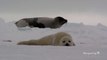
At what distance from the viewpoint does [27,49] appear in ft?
3.39

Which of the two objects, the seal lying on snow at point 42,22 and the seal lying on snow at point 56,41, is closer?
the seal lying on snow at point 56,41

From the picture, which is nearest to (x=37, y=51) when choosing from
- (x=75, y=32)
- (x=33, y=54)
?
(x=33, y=54)

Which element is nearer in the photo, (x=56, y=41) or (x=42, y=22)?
(x=56, y=41)

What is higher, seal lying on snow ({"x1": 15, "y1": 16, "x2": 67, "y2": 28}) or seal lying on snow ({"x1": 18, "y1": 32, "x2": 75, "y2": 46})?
seal lying on snow ({"x1": 18, "y1": 32, "x2": 75, "y2": 46})

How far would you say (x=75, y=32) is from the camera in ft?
6.35

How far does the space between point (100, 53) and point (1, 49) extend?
0.31 metres

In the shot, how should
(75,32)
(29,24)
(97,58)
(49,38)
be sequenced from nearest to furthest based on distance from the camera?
(97,58) < (49,38) < (75,32) < (29,24)

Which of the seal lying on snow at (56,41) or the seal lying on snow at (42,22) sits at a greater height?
the seal lying on snow at (56,41)

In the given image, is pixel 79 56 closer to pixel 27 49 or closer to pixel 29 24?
pixel 27 49

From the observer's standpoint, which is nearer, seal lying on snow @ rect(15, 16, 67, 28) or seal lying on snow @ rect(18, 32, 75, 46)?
seal lying on snow @ rect(18, 32, 75, 46)

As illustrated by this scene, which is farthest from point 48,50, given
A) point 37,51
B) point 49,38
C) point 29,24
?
point 29,24

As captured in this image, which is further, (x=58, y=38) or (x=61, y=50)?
(x=58, y=38)

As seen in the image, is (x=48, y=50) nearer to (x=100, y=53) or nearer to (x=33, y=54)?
(x=33, y=54)

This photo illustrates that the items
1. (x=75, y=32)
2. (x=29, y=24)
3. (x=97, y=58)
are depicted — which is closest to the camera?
(x=97, y=58)
